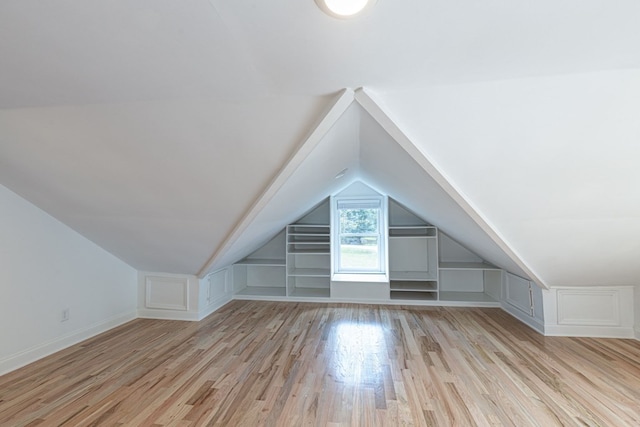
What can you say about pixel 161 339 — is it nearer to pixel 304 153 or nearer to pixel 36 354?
pixel 36 354

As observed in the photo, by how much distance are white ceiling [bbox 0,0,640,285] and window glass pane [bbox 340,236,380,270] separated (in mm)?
2538

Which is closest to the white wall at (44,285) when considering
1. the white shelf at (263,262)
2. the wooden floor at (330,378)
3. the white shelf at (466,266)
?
the wooden floor at (330,378)

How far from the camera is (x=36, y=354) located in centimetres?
285

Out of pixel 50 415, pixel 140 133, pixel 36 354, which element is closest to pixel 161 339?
pixel 36 354

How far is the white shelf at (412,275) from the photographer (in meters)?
4.76

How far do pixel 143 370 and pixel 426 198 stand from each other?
310 cm

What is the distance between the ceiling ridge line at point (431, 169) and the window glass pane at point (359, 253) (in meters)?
2.38

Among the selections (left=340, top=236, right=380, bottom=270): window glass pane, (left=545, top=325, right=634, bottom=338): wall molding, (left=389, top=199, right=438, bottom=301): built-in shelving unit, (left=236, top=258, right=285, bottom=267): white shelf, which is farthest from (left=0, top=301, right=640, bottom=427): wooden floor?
(left=340, top=236, right=380, bottom=270): window glass pane

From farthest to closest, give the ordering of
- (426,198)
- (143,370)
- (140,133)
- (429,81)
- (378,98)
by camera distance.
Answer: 1. (426,198)
2. (143,370)
3. (140,133)
4. (378,98)
5. (429,81)

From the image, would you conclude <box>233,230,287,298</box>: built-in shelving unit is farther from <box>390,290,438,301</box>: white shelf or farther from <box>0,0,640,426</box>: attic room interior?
<box>390,290,438,301</box>: white shelf

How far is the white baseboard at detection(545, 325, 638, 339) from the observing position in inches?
129

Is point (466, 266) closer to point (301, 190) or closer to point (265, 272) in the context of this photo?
point (301, 190)

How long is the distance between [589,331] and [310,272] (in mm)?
3610

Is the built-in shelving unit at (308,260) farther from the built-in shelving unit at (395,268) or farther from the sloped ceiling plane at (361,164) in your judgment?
the sloped ceiling plane at (361,164)
